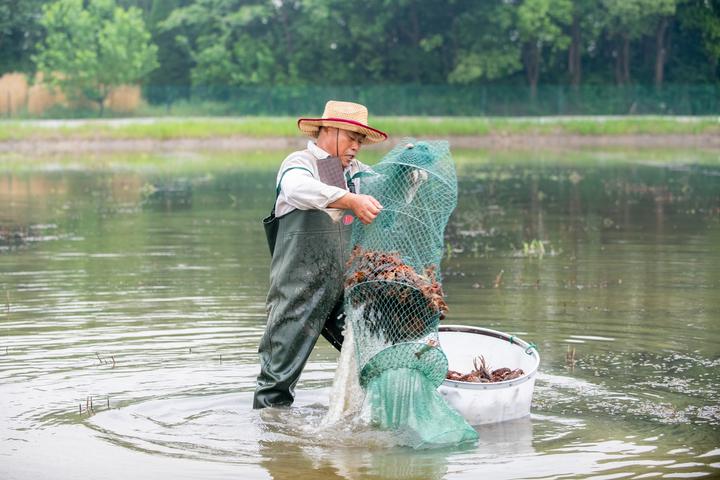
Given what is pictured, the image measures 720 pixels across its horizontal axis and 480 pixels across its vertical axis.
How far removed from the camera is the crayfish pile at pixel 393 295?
713 cm

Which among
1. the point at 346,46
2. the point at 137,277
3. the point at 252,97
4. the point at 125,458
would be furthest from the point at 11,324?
the point at 346,46

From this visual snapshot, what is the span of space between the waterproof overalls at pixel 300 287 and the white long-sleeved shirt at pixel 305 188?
110 mm

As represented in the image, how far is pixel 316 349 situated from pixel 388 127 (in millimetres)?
38455

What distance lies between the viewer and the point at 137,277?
13711 millimetres

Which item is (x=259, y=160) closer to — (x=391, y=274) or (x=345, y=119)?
(x=345, y=119)

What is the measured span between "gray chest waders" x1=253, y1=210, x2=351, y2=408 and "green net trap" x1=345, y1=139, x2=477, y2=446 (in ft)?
0.51

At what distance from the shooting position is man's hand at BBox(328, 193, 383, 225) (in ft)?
22.6

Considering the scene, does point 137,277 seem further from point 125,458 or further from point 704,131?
point 704,131

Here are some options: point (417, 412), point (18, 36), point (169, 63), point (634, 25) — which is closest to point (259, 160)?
point (634, 25)

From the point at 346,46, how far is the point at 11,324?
52661 millimetres

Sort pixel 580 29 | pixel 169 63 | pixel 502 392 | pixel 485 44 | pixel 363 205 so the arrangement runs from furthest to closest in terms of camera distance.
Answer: pixel 169 63 < pixel 580 29 < pixel 485 44 < pixel 502 392 < pixel 363 205

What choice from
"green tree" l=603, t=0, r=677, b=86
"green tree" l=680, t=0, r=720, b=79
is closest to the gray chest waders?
"green tree" l=603, t=0, r=677, b=86

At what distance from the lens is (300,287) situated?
741 cm

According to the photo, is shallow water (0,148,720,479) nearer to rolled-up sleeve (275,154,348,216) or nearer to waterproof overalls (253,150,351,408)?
waterproof overalls (253,150,351,408)
